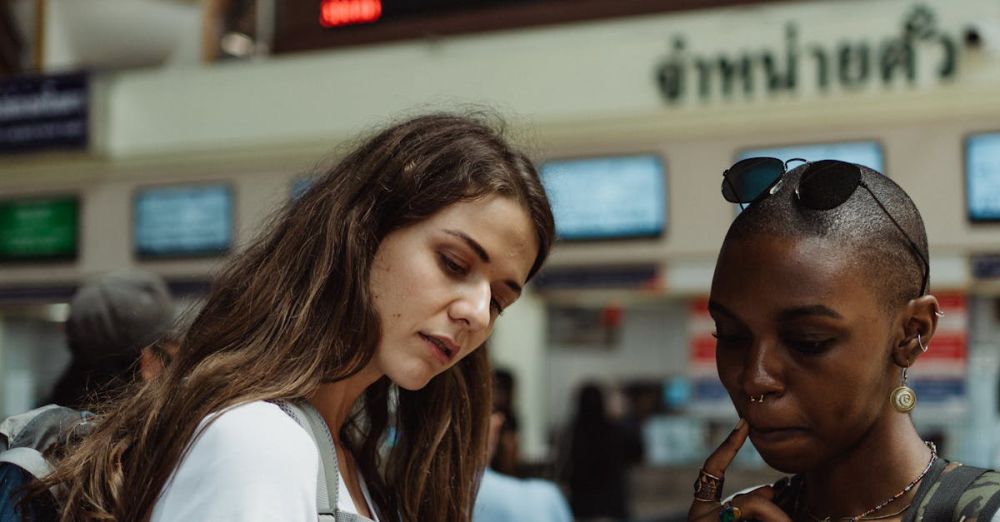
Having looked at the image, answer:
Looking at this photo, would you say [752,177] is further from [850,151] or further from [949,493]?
[850,151]

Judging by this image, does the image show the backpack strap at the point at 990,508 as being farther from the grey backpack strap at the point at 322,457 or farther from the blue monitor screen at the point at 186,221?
the blue monitor screen at the point at 186,221

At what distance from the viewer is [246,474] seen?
4.66ft

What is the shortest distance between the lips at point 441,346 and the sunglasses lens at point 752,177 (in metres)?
0.47

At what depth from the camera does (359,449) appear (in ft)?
6.66

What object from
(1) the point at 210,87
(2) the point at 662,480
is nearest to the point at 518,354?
(2) the point at 662,480

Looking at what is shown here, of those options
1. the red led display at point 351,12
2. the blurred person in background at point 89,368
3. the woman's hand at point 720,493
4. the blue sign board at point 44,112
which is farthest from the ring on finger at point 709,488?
the blue sign board at point 44,112

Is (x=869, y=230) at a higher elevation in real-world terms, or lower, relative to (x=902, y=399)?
higher

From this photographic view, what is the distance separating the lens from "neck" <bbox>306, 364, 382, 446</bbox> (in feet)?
5.69

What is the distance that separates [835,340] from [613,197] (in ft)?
21.9

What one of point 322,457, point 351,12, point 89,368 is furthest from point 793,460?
point 351,12

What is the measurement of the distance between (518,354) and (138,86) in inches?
156

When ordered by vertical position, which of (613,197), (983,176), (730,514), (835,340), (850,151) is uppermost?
(850,151)

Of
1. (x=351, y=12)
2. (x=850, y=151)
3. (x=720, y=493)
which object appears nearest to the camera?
(x=720, y=493)

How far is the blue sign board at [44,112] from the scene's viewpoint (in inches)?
370
